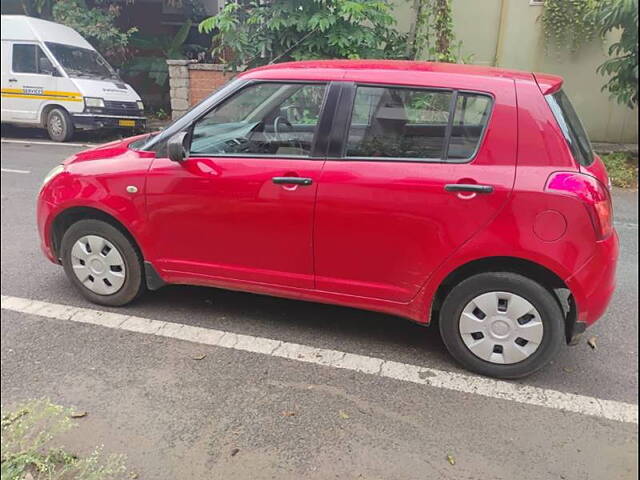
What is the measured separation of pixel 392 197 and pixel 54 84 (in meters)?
1.56

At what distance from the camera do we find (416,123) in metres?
2.70

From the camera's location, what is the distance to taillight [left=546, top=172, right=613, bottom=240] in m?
2.34

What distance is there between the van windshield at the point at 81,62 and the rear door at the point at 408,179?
4.19 ft

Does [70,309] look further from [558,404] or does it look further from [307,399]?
[558,404]

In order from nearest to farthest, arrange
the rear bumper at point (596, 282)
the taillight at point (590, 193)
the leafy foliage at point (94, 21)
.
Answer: the leafy foliage at point (94, 21) < the taillight at point (590, 193) < the rear bumper at point (596, 282)

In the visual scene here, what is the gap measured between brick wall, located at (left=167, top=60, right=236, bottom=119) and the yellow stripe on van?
1.08 ft

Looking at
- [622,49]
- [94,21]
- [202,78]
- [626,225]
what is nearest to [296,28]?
[202,78]

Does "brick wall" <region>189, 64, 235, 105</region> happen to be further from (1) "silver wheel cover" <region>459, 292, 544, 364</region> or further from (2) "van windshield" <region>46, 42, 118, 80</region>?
(1) "silver wheel cover" <region>459, 292, 544, 364</region>

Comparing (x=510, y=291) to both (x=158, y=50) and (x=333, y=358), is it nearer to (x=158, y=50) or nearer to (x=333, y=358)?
(x=333, y=358)

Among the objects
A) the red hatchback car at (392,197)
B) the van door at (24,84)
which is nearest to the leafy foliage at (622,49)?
the red hatchback car at (392,197)

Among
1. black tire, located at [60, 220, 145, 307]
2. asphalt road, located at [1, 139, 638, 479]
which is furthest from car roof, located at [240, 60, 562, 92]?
black tire, located at [60, 220, 145, 307]

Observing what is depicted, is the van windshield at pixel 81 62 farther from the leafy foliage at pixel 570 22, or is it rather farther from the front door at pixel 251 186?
the leafy foliage at pixel 570 22

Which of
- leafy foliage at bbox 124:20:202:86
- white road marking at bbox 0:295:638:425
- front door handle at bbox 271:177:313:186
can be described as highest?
leafy foliage at bbox 124:20:202:86

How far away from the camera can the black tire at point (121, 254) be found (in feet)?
11.2
